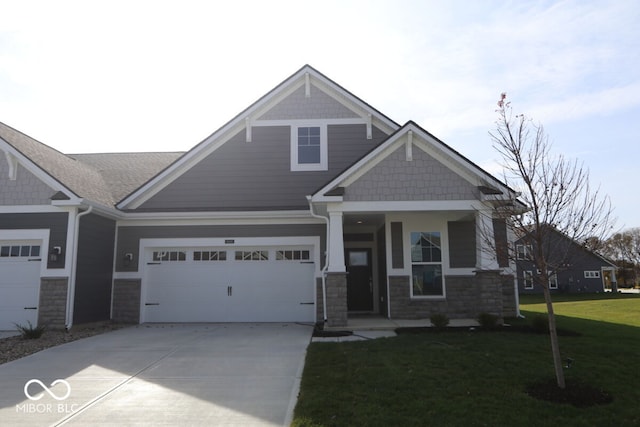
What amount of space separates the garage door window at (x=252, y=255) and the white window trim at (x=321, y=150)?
2785 millimetres

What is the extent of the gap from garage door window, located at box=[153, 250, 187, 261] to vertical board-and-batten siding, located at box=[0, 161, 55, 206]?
3.23 metres

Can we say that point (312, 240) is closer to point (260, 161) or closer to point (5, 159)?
point (260, 161)

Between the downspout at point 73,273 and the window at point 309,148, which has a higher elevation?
the window at point 309,148

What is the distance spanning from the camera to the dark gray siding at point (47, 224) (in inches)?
447

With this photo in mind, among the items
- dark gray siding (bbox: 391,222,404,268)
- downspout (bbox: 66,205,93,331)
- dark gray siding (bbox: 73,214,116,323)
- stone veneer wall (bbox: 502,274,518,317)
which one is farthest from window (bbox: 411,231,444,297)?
downspout (bbox: 66,205,93,331)

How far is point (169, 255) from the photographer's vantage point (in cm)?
1313

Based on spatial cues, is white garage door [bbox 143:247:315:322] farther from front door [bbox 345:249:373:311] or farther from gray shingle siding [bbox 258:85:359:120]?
gray shingle siding [bbox 258:85:359:120]

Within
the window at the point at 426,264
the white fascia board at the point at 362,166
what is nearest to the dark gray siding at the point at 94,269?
the white fascia board at the point at 362,166

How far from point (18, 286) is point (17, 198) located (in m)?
2.34

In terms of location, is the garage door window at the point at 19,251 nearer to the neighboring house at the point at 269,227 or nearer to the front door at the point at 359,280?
the neighboring house at the point at 269,227

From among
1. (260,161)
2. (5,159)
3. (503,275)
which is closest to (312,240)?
(260,161)

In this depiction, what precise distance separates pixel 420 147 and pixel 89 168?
1124 centimetres

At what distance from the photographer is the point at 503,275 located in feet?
40.7

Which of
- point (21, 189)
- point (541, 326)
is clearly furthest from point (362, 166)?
point (21, 189)
